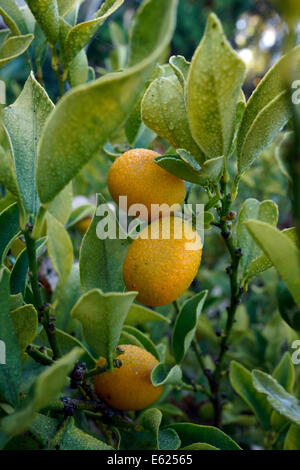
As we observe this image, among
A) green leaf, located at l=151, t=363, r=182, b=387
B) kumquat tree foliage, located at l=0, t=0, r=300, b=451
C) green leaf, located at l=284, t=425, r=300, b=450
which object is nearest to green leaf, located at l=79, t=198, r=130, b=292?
kumquat tree foliage, located at l=0, t=0, r=300, b=451

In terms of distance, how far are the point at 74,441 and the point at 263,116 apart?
408 mm

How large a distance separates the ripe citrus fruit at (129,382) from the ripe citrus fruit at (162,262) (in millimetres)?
93

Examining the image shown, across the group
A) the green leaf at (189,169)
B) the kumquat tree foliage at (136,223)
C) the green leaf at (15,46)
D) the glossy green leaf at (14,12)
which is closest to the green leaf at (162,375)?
the kumquat tree foliage at (136,223)

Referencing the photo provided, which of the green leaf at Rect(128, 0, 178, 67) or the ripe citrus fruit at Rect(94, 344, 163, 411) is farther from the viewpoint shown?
the ripe citrus fruit at Rect(94, 344, 163, 411)

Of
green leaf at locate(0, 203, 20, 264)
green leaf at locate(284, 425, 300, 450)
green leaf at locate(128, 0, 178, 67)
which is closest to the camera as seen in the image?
green leaf at locate(128, 0, 178, 67)

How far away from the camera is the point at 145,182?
52 centimetres

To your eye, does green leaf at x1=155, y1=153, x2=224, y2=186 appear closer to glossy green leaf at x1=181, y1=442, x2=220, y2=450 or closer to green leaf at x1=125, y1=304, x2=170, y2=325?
green leaf at x1=125, y1=304, x2=170, y2=325

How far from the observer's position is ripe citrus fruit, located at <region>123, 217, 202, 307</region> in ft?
1.63

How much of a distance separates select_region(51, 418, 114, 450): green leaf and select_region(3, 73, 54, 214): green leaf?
252 millimetres

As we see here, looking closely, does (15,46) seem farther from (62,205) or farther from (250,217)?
(250,217)

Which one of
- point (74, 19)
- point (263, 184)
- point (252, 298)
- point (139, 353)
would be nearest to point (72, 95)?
point (139, 353)

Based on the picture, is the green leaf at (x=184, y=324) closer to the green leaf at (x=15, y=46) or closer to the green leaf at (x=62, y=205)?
the green leaf at (x=62, y=205)

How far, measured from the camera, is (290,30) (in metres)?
0.25
